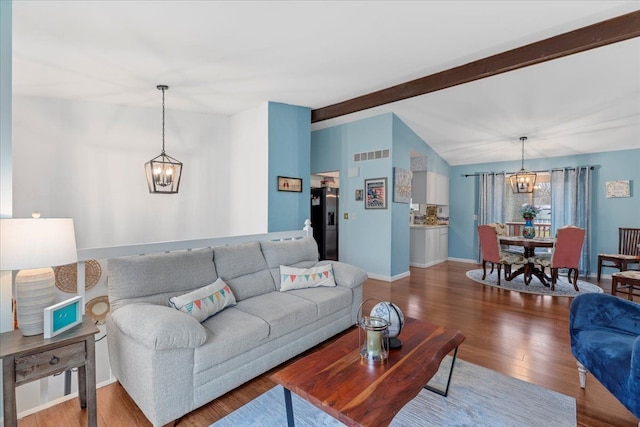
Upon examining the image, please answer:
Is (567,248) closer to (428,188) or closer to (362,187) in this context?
(428,188)

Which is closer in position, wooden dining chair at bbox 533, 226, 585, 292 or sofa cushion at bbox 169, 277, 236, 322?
sofa cushion at bbox 169, 277, 236, 322

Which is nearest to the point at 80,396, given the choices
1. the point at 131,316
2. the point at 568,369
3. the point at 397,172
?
the point at 131,316

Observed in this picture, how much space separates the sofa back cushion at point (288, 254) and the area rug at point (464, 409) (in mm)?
1201

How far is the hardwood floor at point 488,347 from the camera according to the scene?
6.06ft

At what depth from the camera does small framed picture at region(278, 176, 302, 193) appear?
14.9 ft

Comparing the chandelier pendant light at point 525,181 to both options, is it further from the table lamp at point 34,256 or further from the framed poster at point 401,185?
the table lamp at point 34,256

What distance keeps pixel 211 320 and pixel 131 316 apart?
1.76 ft

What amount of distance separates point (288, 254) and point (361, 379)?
1871mm

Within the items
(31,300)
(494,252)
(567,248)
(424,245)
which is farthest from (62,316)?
(424,245)

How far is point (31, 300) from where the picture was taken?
156 cm

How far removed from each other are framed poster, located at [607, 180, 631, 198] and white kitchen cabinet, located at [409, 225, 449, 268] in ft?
10.0

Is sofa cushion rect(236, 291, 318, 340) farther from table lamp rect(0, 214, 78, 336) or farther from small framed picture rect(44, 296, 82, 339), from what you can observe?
table lamp rect(0, 214, 78, 336)

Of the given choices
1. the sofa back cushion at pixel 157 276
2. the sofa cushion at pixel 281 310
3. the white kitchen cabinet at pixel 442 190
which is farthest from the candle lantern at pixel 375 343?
the white kitchen cabinet at pixel 442 190

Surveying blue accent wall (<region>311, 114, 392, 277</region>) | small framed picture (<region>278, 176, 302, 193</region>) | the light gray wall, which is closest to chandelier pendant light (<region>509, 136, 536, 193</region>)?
blue accent wall (<region>311, 114, 392, 277</region>)
